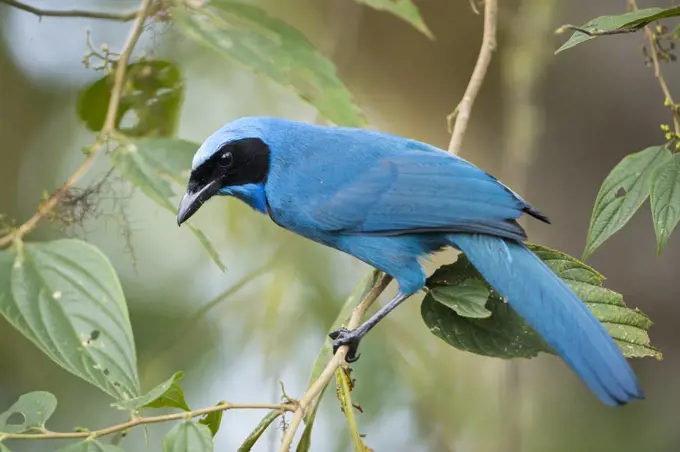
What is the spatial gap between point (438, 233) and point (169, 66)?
145 centimetres

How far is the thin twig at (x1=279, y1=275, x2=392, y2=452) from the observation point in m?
1.82

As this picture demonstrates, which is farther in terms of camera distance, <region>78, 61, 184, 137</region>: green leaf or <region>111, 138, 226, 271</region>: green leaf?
<region>78, 61, 184, 137</region>: green leaf

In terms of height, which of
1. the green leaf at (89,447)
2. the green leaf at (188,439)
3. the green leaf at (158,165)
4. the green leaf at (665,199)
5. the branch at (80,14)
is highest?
the branch at (80,14)

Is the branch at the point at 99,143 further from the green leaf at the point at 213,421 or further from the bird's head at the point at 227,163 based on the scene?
the green leaf at the point at 213,421

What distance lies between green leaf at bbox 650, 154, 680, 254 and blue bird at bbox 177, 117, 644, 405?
0.96ft

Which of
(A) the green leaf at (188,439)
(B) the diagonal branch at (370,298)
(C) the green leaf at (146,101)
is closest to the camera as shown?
(A) the green leaf at (188,439)

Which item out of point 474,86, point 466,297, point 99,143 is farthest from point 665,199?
point 99,143

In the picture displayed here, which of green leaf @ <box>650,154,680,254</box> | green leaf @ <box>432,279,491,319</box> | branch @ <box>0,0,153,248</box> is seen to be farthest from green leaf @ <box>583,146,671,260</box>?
branch @ <box>0,0,153,248</box>

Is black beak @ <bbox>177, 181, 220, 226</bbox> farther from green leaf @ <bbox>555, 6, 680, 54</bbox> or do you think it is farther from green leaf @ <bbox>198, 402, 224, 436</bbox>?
green leaf @ <bbox>555, 6, 680, 54</bbox>

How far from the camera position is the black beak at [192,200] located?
8.40 feet

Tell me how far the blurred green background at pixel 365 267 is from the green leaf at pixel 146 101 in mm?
795

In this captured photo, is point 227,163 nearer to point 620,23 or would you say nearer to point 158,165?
point 158,165

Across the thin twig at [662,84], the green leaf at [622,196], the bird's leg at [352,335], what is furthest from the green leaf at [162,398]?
the thin twig at [662,84]

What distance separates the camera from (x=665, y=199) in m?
2.00
